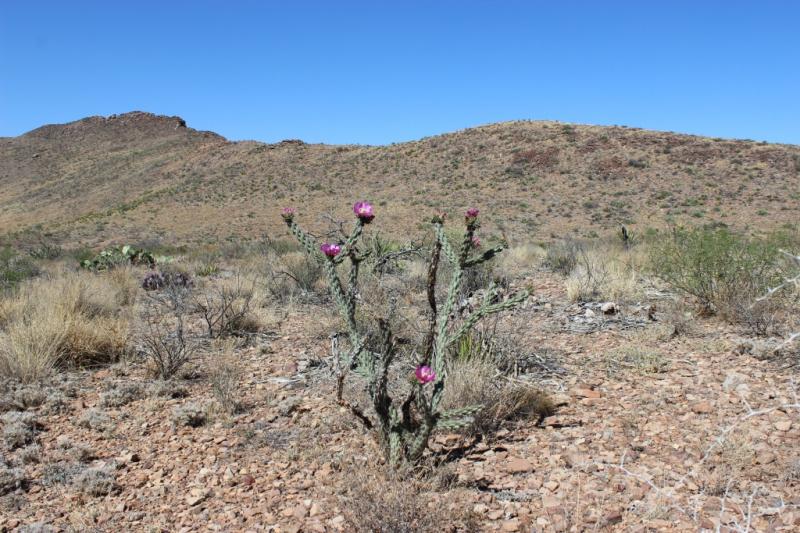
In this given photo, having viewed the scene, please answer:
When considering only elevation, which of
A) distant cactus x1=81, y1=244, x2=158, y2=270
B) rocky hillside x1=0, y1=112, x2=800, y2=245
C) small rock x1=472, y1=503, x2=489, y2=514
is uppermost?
rocky hillside x1=0, y1=112, x2=800, y2=245

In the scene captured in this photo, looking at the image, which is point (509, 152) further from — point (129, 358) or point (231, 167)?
point (129, 358)

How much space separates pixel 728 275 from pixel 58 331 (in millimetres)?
6797

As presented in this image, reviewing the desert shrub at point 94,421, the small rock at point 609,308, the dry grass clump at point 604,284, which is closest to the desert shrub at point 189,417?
the desert shrub at point 94,421

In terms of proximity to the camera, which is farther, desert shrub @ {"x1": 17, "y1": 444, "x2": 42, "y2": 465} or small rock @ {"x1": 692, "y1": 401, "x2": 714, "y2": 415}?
small rock @ {"x1": 692, "y1": 401, "x2": 714, "y2": 415}

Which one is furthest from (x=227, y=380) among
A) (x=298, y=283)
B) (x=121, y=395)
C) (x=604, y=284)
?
(x=604, y=284)

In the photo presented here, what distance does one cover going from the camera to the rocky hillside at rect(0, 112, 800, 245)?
30.1m

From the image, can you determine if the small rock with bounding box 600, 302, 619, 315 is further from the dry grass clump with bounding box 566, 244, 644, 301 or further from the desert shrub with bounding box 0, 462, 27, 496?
the desert shrub with bounding box 0, 462, 27, 496

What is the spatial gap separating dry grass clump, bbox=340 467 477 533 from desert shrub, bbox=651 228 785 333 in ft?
13.4

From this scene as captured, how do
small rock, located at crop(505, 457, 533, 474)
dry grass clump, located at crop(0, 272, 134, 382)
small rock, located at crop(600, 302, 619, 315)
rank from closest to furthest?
1. small rock, located at crop(505, 457, 533, 474)
2. dry grass clump, located at crop(0, 272, 134, 382)
3. small rock, located at crop(600, 302, 619, 315)

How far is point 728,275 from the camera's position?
6664 millimetres

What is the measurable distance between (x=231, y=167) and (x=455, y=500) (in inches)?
1838

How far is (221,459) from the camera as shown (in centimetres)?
392

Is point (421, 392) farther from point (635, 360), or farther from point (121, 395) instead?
point (121, 395)

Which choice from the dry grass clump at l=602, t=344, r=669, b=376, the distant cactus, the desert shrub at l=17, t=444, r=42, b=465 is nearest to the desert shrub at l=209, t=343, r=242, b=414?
the desert shrub at l=17, t=444, r=42, b=465
